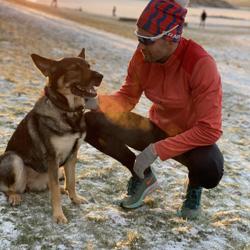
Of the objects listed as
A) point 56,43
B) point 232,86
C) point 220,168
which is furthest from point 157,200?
point 56,43

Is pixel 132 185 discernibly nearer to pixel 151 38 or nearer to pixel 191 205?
pixel 191 205

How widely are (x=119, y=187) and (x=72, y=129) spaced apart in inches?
56.5

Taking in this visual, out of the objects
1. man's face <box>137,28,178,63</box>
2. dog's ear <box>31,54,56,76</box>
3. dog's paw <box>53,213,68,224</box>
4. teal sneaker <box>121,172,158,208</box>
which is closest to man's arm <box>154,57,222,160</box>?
man's face <box>137,28,178,63</box>

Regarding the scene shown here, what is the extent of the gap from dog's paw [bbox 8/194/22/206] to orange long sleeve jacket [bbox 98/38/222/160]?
141 centimetres

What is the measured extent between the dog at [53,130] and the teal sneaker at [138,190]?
2.63 feet

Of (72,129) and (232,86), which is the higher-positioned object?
(72,129)

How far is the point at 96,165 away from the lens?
21.4ft

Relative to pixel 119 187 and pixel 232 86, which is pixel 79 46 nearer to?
pixel 232 86

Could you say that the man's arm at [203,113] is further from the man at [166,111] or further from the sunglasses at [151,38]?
the sunglasses at [151,38]

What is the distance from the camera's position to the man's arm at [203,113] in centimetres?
459

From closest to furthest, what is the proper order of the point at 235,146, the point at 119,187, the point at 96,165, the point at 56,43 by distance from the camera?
the point at 119,187 < the point at 96,165 < the point at 235,146 < the point at 56,43

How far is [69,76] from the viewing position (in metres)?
4.76

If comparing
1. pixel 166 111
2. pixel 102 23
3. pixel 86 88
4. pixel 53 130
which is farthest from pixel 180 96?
pixel 102 23

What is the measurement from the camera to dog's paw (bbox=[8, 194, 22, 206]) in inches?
197
